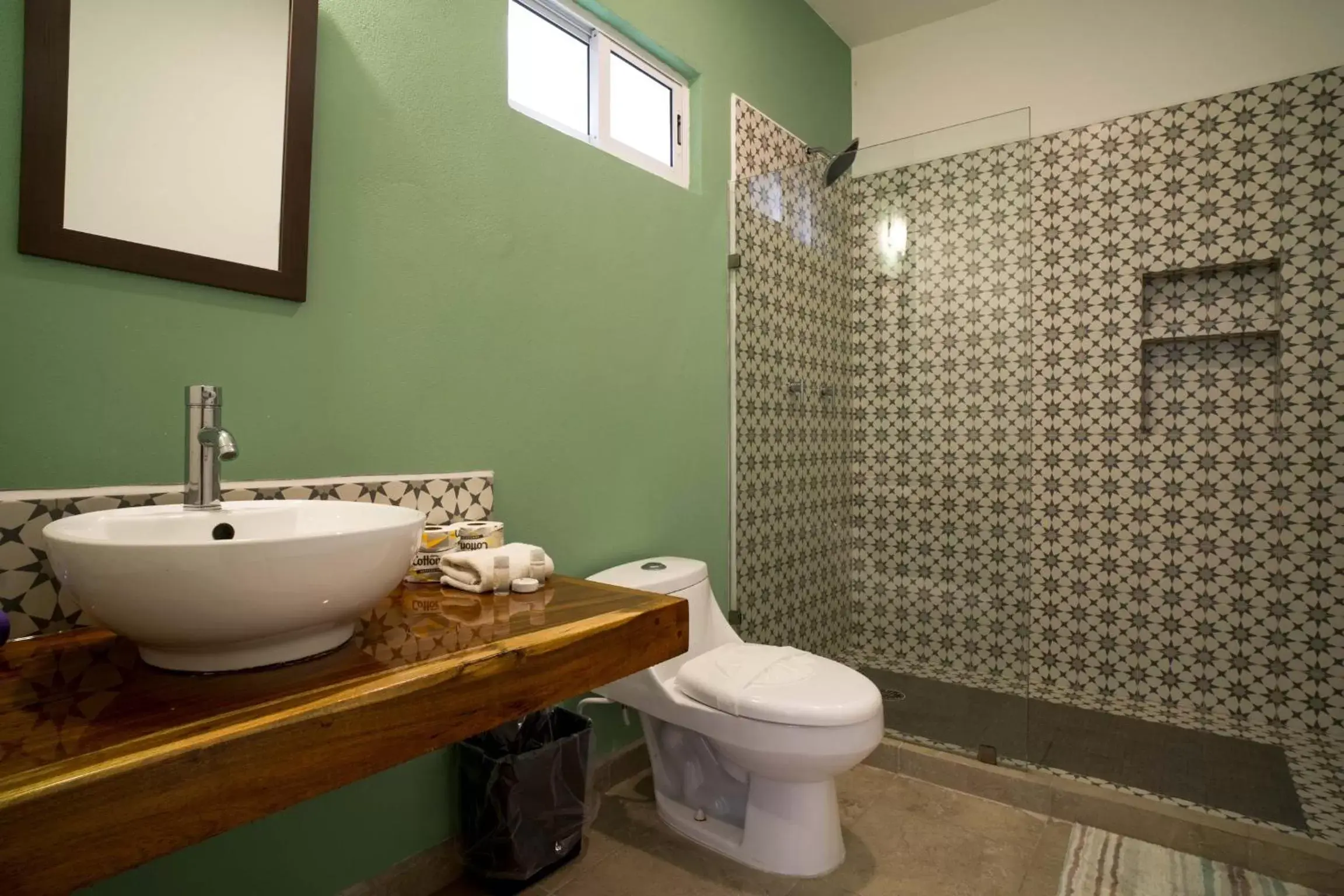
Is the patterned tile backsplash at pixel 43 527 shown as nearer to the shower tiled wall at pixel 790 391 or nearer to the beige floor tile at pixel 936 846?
the beige floor tile at pixel 936 846

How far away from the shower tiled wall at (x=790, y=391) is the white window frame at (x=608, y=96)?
0.26 metres

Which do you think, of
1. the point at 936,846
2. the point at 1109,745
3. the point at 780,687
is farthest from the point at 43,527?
the point at 1109,745

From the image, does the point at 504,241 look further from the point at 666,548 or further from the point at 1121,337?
the point at 1121,337

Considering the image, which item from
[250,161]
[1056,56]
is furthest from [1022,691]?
[250,161]

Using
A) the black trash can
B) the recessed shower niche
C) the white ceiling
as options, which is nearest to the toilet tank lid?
the black trash can

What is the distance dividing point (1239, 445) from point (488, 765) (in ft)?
8.87

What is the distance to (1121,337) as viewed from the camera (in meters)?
2.64

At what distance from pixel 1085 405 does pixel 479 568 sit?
2.47 metres

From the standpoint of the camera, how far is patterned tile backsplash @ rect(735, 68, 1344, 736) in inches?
93.7

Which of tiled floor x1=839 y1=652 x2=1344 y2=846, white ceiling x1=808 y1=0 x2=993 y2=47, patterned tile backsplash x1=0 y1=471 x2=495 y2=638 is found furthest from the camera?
white ceiling x1=808 y1=0 x2=993 y2=47

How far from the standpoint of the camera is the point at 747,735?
1562 millimetres

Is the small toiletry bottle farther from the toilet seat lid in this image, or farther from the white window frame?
the white window frame

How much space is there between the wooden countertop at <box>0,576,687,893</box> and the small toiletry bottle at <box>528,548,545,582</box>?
142 mm

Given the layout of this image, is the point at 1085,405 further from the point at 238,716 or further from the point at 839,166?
the point at 238,716
